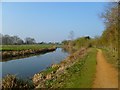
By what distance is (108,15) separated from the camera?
30516 mm

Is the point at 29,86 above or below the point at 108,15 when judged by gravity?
below

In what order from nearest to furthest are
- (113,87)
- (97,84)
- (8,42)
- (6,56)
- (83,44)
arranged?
(113,87) → (97,84) → (6,56) → (83,44) → (8,42)

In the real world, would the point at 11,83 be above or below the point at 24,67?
above

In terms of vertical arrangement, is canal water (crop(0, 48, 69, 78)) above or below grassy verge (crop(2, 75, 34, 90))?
below

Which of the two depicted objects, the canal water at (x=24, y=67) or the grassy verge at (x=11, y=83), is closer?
the grassy verge at (x=11, y=83)

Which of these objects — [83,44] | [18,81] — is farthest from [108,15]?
[83,44]

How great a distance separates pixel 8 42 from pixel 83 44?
78917 mm

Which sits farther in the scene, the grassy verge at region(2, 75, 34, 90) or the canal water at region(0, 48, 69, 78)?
the canal water at region(0, 48, 69, 78)

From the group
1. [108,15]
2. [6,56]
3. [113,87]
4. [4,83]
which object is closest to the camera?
[113,87]

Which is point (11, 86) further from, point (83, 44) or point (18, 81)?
point (83, 44)

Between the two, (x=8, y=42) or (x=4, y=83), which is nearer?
(x=4, y=83)

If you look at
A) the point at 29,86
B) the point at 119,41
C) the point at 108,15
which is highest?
the point at 108,15

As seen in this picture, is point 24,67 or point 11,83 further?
point 24,67

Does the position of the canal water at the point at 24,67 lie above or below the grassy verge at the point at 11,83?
below
